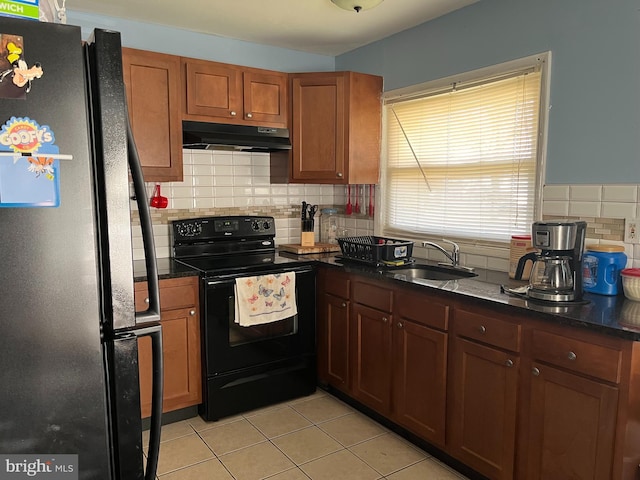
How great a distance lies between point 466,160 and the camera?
3.04 m

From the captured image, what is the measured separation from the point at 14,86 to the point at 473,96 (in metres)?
2.59

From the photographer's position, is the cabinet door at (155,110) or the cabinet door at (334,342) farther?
the cabinet door at (334,342)

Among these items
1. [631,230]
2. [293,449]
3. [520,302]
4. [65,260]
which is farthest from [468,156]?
[65,260]

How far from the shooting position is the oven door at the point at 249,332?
2.90 meters

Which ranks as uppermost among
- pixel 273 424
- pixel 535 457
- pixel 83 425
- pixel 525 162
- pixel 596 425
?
pixel 525 162

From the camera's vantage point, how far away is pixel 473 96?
9.67 ft

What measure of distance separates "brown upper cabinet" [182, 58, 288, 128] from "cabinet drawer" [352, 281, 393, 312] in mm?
1322

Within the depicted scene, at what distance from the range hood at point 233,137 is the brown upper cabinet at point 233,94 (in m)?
0.05

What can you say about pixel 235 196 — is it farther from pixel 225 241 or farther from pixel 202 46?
pixel 202 46

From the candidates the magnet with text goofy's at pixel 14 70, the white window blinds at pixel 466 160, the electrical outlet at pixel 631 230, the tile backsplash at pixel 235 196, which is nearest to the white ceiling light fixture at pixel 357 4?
the white window blinds at pixel 466 160

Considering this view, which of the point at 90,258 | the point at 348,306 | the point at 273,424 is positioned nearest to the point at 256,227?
the point at 348,306

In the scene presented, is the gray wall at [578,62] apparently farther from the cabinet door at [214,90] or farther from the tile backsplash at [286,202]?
the cabinet door at [214,90]

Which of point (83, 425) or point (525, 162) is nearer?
point (83, 425)

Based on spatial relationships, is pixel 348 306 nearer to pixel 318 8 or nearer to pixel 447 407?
pixel 447 407
